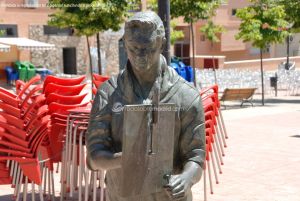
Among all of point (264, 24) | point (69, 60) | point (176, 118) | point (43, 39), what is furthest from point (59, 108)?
point (69, 60)

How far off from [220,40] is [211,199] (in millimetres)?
42086

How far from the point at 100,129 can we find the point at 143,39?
50 centimetres

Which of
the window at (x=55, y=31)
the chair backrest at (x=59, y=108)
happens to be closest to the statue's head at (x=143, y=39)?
the chair backrest at (x=59, y=108)

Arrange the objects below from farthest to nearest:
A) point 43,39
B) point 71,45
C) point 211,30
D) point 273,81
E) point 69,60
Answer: point 211,30 < point 69,60 < point 71,45 < point 43,39 < point 273,81

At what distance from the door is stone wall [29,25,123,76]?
38cm

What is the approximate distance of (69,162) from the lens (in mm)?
6520

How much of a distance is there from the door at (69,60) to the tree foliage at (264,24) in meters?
16.1

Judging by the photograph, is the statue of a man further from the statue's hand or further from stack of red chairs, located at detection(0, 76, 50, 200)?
stack of red chairs, located at detection(0, 76, 50, 200)

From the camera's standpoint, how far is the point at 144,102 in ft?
9.63

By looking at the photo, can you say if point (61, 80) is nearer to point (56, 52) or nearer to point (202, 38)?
point (56, 52)

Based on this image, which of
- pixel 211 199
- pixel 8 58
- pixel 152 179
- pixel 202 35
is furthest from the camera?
pixel 202 35

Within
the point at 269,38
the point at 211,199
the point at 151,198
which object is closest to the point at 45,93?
the point at 211,199

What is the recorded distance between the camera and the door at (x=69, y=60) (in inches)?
1380

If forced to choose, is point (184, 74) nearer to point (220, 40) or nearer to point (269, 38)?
point (269, 38)
